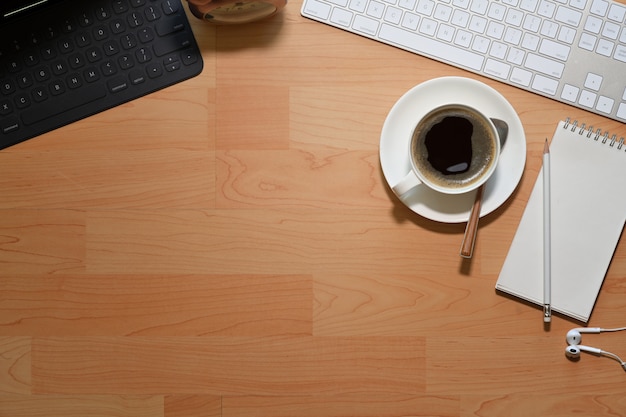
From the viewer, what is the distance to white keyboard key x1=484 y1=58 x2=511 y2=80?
946 mm

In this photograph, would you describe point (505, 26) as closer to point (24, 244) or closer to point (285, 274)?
point (285, 274)

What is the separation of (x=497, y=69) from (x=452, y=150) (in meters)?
0.13

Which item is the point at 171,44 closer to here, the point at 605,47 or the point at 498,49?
the point at 498,49

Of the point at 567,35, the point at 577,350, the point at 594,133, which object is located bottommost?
the point at 577,350

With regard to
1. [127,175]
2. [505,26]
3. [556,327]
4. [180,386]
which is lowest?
[180,386]

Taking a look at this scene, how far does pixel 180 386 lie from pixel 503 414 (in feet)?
1.41

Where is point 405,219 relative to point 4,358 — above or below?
above

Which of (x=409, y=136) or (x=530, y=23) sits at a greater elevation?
(x=530, y=23)

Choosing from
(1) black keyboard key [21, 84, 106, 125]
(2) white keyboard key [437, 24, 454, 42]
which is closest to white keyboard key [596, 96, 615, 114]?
(2) white keyboard key [437, 24, 454, 42]

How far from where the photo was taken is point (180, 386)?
96 cm

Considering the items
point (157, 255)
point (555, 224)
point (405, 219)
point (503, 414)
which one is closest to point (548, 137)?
point (555, 224)

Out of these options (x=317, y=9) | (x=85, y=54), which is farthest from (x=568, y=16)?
(x=85, y=54)

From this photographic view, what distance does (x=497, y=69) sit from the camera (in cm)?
95

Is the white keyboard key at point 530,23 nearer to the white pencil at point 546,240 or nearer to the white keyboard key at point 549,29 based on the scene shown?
the white keyboard key at point 549,29
